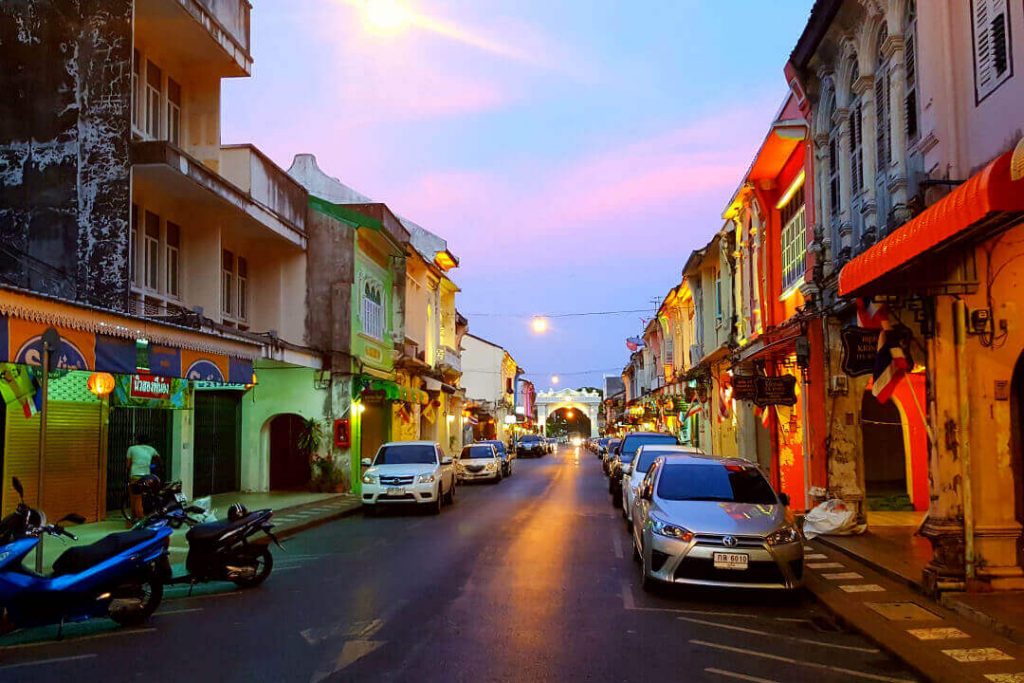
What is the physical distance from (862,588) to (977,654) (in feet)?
10.3

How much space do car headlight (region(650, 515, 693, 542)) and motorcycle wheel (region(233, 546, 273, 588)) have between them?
15.4 ft

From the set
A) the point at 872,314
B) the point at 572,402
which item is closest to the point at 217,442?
the point at 872,314

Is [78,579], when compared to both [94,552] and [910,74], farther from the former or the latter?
[910,74]

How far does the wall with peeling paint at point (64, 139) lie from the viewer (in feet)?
53.4

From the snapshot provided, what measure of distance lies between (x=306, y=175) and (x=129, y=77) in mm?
21505

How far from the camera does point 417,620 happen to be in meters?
8.51

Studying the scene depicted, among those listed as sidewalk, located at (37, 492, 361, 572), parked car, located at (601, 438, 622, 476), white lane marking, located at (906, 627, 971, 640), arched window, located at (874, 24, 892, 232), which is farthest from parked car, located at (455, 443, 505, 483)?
white lane marking, located at (906, 627, 971, 640)

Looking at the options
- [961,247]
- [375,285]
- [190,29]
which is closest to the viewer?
[961,247]

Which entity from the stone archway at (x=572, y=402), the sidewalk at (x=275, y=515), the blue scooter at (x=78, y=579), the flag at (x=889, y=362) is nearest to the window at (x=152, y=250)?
the sidewalk at (x=275, y=515)

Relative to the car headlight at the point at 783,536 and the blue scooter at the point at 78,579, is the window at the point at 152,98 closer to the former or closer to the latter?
the blue scooter at the point at 78,579

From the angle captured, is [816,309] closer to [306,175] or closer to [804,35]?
Result: [804,35]

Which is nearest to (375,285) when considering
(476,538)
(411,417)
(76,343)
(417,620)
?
(411,417)

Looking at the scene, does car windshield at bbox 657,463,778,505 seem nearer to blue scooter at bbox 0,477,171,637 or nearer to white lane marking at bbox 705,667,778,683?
white lane marking at bbox 705,667,778,683

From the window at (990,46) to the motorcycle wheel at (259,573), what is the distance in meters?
9.84
